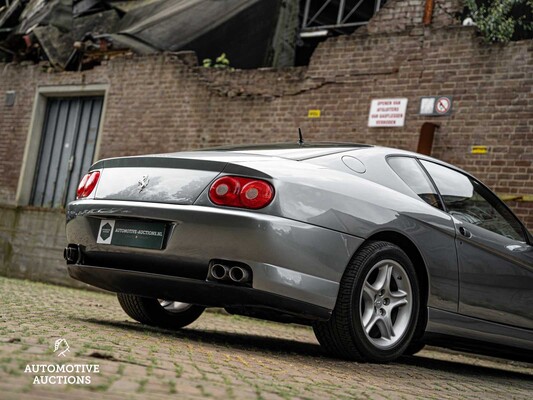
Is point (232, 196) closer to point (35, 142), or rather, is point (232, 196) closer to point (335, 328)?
point (335, 328)

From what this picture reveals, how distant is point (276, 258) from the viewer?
4.61m

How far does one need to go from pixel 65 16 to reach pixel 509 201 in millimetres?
8920

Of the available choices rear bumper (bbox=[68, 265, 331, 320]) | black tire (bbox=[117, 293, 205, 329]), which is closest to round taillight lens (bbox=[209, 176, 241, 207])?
rear bumper (bbox=[68, 265, 331, 320])

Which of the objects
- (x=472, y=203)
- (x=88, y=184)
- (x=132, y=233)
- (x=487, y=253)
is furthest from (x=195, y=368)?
(x=472, y=203)

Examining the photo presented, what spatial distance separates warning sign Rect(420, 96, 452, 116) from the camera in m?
10.1

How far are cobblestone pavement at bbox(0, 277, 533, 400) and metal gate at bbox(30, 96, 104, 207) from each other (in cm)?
728

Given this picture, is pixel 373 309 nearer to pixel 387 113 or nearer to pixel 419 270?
pixel 419 270

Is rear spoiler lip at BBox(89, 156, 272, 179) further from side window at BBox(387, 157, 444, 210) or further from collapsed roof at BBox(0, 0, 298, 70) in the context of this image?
collapsed roof at BBox(0, 0, 298, 70)

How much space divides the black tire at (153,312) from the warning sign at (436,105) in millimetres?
4872

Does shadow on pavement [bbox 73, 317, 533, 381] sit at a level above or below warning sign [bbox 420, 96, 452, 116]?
below

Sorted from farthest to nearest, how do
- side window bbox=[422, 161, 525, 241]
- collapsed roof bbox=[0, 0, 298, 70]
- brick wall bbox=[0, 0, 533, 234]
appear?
1. collapsed roof bbox=[0, 0, 298, 70]
2. brick wall bbox=[0, 0, 533, 234]
3. side window bbox=[422, 161, 525, 241]

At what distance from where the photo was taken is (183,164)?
500 cm

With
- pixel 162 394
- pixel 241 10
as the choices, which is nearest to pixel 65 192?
pixel 241 10

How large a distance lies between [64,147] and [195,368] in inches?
431
